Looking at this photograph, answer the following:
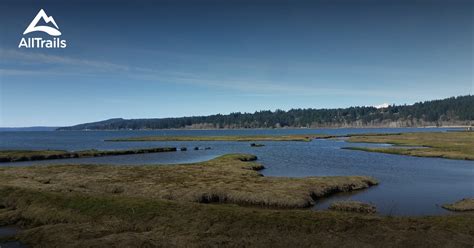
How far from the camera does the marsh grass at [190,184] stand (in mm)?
46438

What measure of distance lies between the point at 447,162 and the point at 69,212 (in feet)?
275

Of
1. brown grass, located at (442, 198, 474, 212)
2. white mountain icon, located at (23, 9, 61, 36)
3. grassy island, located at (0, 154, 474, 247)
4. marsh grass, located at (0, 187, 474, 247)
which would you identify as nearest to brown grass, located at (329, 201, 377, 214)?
grassy island, located at (0, 154, 474, 247)

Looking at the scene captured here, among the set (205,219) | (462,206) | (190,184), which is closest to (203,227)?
(205,219)

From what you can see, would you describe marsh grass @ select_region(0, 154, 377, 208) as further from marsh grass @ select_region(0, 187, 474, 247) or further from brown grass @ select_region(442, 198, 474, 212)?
brown grass @ select_region(442, 198, 474, 212)

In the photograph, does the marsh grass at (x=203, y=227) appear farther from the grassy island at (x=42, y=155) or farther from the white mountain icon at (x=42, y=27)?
the grassy island at (x=42, y=155)

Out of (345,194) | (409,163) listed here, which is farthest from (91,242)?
(409,163)

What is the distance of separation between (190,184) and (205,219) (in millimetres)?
19797

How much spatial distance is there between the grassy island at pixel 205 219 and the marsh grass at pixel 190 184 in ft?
0.49

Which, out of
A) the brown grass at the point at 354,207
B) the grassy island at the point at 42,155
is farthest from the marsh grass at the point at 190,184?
the grassy island at the point at 42,155

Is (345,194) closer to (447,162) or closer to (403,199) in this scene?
(403,199)

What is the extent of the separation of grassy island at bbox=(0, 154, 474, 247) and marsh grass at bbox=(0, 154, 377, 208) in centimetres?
15

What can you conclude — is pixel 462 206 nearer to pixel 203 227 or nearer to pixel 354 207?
pixel 354 207

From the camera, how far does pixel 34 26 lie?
5750cm

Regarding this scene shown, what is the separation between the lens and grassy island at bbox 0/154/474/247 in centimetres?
2903
